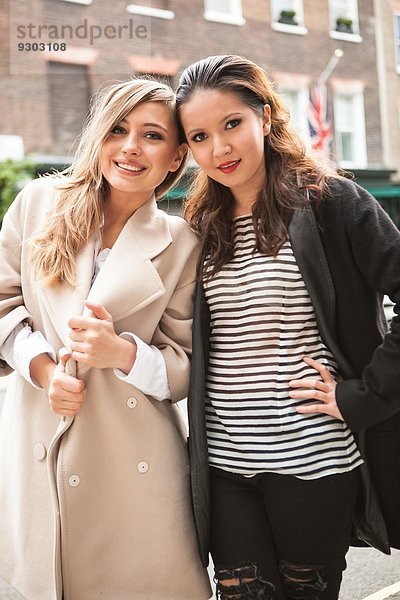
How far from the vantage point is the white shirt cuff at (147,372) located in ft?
7.08

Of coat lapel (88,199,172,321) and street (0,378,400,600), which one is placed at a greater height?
coat lapel (88,199,172,321)

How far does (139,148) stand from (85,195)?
25 cm

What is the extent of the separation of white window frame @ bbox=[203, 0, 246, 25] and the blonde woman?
1532 centimetres

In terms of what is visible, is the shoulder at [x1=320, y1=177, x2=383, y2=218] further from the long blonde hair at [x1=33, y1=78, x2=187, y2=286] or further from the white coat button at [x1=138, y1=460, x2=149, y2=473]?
the white coat button at [x1=138, y1=460, x2=149, y2=473]

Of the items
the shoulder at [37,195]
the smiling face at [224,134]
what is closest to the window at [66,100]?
the shoulder at [37,195]

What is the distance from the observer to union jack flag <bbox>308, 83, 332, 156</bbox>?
17078 mm

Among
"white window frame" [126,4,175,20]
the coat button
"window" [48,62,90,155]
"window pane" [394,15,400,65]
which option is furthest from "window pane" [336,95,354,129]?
the coat button

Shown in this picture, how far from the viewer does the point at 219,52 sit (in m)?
16.8

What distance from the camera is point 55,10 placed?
559 inches

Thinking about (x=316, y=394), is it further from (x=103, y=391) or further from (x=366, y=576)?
(x=366, y=576)

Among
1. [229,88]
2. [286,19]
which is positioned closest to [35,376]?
[229,88]

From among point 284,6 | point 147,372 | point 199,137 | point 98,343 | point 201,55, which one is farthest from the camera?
point 284,6

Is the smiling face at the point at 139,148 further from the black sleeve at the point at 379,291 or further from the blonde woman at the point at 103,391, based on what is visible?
the black sleeve at the point at 379,291

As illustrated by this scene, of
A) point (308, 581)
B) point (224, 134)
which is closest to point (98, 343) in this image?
point (224, 134)
